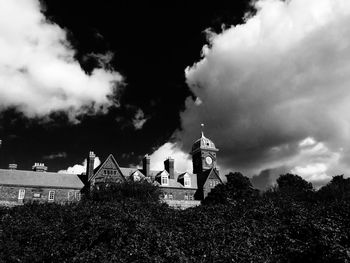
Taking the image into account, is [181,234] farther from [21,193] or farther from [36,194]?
[21,193]

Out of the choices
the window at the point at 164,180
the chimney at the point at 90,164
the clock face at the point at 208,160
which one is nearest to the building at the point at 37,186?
the chimney at the point at 90,164

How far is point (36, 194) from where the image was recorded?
47.3 metres

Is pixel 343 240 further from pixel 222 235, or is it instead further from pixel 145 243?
pixel 145 243

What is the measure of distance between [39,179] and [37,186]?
1.79m

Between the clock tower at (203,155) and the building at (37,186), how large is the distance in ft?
94.9

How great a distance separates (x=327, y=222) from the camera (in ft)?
40.7

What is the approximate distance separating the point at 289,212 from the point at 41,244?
11.7 metres

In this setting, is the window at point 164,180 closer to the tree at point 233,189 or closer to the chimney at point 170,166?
the chimney at point 170,166

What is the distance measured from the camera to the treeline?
10977 mm

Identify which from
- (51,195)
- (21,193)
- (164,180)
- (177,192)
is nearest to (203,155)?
(177,192)

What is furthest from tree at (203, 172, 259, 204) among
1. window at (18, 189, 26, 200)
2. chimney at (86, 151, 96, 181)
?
window at (18, 189, 26, 200)

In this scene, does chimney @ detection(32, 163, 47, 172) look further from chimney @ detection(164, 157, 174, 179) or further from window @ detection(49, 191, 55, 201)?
chimney @ detection(164, 157, 174, 179)

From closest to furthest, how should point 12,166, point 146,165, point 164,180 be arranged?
point 12,166 < point 164,180 < point 146,165

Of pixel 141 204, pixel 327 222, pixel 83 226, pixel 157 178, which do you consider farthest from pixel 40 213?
pixel 157 178
